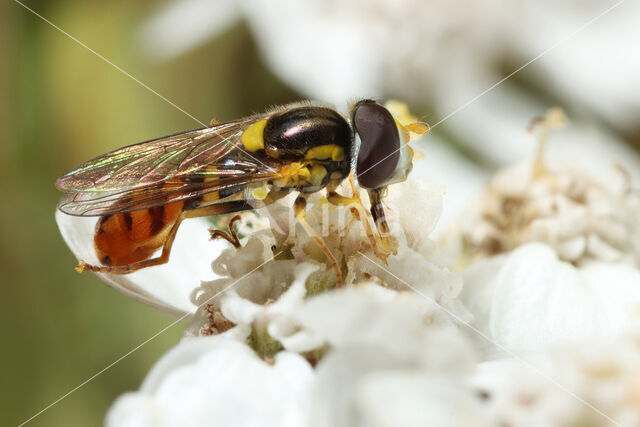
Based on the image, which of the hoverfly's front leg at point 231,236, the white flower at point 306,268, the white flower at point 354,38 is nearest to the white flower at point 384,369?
the white flower at point 306,268

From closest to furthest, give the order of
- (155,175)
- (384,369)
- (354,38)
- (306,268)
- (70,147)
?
(384,369) → (306,268) → (155,175) → (70,147) → (354,38)

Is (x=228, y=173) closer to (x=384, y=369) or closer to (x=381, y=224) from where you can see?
(x=381, y=224)

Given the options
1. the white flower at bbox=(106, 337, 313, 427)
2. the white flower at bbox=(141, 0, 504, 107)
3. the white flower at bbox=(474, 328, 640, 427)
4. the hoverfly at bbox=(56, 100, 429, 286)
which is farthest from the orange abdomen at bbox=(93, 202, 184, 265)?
the white flower at bbox=(141, 0, 504, 107)

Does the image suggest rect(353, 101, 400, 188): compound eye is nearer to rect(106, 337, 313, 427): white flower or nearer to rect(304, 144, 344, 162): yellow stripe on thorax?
rect(304, 144, 344, 162): yellow stripe on thorax

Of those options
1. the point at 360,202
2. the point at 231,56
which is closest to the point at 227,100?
the point at 231,56

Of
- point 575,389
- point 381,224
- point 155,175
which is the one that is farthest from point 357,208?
point 575,389

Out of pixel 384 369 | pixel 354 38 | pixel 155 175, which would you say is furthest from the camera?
pixel 354 38
